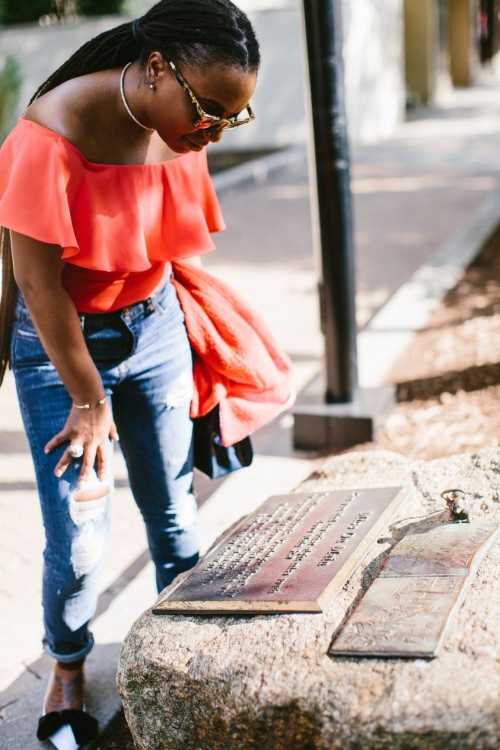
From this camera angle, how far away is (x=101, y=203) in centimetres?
222

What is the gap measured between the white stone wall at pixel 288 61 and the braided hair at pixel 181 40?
46.9 ft

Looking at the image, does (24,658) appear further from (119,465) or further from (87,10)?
(87,10)

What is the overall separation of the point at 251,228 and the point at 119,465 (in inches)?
245

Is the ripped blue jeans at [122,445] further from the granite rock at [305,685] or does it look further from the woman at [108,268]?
the granite rock at [305,685]

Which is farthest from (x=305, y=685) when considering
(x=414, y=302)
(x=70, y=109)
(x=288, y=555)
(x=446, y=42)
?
(x=446, y=42)

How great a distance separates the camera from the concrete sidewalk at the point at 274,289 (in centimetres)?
322

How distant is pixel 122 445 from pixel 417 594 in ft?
3.05

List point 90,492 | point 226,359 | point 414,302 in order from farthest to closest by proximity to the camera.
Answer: point 414,302
point 226,359
point 90,492

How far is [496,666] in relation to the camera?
1901 millimetres

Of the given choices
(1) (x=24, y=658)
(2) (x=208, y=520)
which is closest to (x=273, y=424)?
(2) (x=208, y=520)

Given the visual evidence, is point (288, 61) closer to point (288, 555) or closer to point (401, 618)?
point (288, 555)

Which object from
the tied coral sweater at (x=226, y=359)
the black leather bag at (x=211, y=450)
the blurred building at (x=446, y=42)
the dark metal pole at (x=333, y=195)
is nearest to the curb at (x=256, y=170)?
the dark metal pole at (x=333, y=195)

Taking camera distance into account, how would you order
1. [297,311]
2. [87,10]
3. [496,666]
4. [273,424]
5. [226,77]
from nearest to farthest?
1. [496,666]
2. [226,77]
3. [273,424]
4. [297,311]
5. [87,10]

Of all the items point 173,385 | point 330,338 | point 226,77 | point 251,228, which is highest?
point 226,77
